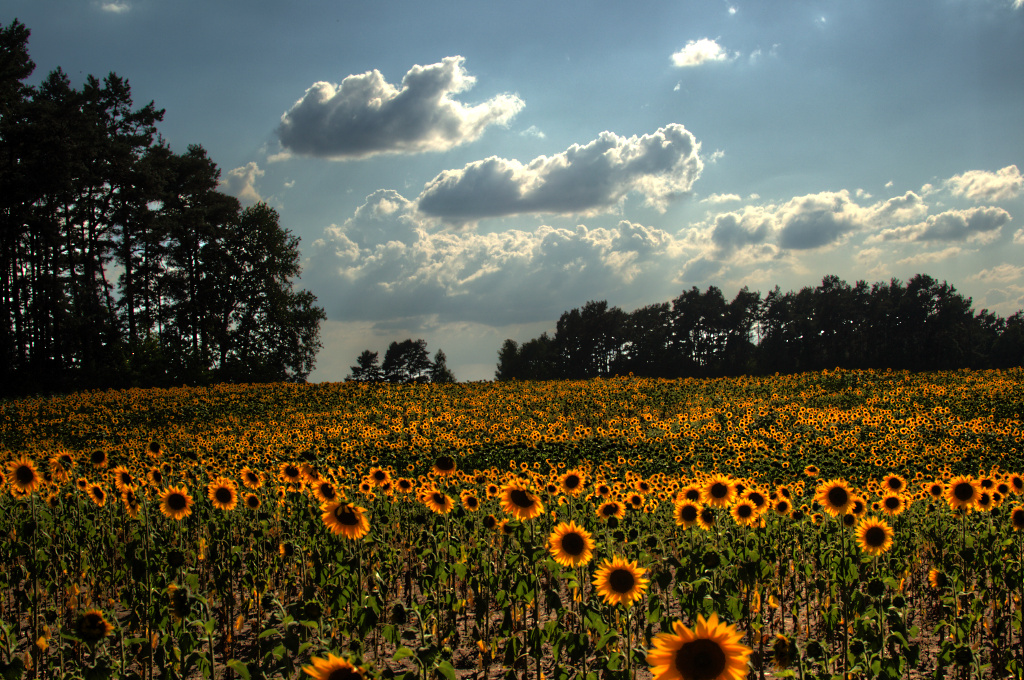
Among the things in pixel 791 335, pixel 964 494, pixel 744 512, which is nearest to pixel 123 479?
pixel 744 512

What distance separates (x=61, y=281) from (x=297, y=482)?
29334mm

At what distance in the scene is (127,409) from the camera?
64.7 ft

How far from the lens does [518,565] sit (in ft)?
16.0

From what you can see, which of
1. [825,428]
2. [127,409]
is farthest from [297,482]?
[127,409]

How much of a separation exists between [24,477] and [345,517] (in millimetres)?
3252

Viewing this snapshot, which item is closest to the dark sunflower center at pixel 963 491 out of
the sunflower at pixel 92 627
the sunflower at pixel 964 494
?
the sunflower at pixel 964 494

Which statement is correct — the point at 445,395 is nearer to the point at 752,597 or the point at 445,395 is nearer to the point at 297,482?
the point at 297,482

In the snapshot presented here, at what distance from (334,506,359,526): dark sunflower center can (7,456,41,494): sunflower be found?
305cm

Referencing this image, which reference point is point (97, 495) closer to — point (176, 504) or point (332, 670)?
point (176, 504)

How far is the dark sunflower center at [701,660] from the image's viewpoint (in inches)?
75.7

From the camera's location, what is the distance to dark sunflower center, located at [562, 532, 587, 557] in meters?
3.63

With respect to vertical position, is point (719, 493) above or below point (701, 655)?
below

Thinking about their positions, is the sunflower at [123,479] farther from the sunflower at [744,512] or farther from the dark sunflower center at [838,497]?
the dark sunflower center at [838,497]

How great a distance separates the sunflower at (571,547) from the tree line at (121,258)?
29177 millimetres
